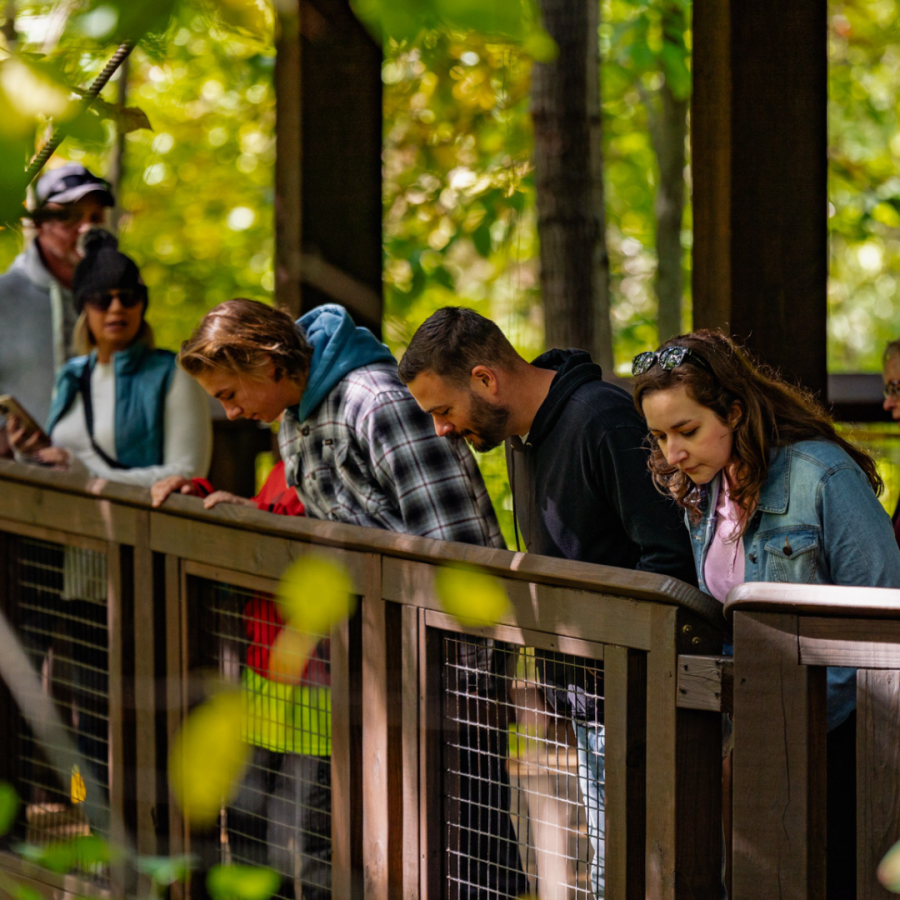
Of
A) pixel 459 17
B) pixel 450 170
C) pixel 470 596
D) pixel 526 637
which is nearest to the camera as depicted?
pixel 459 17

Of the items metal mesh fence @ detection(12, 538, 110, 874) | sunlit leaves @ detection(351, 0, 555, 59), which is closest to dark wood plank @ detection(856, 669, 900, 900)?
sunlit leaves @ detection(351, 0, 555, 59)

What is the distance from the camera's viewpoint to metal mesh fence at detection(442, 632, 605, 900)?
2561 mm

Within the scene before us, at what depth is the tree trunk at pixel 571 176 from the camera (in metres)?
5.21

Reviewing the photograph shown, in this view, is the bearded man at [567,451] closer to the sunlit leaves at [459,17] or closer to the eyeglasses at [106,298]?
the eyeglasses at [106,298]

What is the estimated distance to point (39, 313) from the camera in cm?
455

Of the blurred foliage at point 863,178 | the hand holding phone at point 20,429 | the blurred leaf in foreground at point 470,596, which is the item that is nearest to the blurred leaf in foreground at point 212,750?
the blurred leaf in foreground at point 470,596

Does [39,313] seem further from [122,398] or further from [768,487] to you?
[768,487]

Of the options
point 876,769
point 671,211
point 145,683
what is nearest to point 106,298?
point 145,683

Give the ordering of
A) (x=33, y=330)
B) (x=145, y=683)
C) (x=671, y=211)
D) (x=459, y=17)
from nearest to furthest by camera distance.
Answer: (x=459, y=17) < (x=145, y=683) < (x=33, y=330) < (x=671, y=211)

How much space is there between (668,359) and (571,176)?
3.00 metres

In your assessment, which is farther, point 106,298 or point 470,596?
point 106,298

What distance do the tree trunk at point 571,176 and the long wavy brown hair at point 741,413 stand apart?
114 inches

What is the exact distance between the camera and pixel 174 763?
3373 millimetres

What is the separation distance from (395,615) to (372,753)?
346 millimetres
